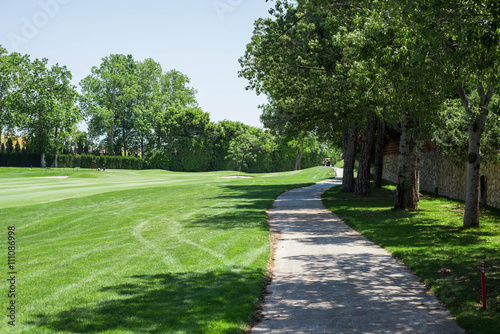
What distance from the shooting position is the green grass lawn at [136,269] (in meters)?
6.42

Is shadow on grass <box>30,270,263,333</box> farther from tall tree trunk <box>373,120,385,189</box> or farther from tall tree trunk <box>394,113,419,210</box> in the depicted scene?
tall tree trunk <box>373,120,385,189</box>

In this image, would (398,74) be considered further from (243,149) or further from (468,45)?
(243,149)

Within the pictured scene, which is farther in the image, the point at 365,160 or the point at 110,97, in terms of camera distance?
the point at 110,97

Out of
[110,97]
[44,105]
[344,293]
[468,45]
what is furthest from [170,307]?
[110,97]

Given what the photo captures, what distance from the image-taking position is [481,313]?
21.3 ft

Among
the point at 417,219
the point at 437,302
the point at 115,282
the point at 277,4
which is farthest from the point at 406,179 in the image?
the point at 115,282

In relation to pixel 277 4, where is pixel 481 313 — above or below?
below

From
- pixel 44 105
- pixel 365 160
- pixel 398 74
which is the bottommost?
pixel 365 160

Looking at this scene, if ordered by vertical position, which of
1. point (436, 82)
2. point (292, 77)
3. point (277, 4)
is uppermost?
point (277, 4)

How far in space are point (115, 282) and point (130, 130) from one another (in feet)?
270

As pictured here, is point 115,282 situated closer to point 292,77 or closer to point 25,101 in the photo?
point 292,77

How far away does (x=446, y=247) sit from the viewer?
11.3m

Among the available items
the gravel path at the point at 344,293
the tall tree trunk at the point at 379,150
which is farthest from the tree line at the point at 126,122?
the gravel path at the point at 344,293

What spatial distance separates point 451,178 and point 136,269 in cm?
2188
